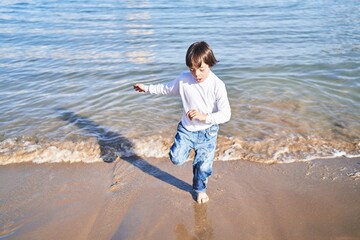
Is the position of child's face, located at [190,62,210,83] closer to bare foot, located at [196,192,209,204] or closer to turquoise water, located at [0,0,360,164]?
bare foot, located at [196,192,209,204]

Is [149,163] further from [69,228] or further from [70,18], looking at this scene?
[70,18]

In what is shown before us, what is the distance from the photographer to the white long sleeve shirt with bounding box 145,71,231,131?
3164 mm

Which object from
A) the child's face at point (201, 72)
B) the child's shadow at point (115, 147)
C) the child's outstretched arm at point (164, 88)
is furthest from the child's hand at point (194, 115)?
the child's shadow at point (115, 147)

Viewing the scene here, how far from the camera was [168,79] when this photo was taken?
7.63 m

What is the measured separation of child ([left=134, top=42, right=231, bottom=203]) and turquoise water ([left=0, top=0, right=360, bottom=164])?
1012 millimetres

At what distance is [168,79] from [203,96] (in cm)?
445

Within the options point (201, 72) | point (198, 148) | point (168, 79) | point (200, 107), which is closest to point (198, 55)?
point (201, 72)

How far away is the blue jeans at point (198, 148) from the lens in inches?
135

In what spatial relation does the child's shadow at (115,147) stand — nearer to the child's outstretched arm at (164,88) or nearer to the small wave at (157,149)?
the small wave at (157,149)

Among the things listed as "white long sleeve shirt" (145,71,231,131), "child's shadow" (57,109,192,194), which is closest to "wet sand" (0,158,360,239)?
"child's shadow" (57,109,192,194)

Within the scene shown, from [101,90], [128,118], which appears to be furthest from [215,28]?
[128,118]

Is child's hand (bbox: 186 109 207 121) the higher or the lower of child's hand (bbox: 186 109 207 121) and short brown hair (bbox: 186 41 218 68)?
the lower

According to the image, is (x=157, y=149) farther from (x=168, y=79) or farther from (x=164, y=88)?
(x=168, y=79)

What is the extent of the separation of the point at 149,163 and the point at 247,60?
5112mm
